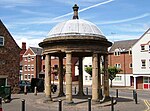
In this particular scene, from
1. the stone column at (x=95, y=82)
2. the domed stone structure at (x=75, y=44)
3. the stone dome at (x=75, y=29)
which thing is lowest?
the stone column at (x=95, y=82)

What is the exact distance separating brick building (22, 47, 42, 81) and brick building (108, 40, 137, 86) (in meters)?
24.4

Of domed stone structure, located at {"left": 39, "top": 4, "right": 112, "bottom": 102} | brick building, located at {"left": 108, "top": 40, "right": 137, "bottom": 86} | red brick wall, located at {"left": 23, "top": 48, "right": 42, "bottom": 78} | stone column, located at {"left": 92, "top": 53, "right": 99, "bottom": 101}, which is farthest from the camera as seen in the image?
red brick wall, located at {"left": 23, "top": 48, "right": 42, "bottom": 78}

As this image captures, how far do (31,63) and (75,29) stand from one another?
57715mm

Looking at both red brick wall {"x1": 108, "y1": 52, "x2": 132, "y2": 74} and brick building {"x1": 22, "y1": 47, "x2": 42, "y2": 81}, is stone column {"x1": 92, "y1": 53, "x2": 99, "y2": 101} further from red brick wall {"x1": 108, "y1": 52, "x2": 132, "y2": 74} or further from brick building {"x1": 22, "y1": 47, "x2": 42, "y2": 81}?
brick building {"x1": 22, "y1": 47, "x2": 42, "y2": 81}

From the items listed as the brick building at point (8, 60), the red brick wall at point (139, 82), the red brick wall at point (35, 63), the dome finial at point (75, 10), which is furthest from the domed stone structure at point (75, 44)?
the red brick wall at point (35, 63)

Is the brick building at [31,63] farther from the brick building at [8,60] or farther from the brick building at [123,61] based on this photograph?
the brick building at [8,60]

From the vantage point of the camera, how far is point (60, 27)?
857 inches

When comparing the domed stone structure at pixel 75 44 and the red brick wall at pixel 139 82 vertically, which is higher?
the domed stone structure at pixel 75 44

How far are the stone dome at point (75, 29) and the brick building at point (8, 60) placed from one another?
38.3ft

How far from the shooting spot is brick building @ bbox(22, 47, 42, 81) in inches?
2982

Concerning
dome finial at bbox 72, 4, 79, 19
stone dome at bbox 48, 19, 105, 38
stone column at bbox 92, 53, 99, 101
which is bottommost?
stone column at bbox 92, 53, 99, 101

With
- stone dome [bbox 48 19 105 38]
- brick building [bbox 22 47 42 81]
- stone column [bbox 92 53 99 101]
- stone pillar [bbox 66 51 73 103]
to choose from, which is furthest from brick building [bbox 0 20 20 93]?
brick building [bbox 22 47 42 81]

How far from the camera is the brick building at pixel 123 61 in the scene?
57.1 metres

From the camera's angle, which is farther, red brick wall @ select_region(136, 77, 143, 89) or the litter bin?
red brick wall @ select_region(136, 77, 143, 89)
